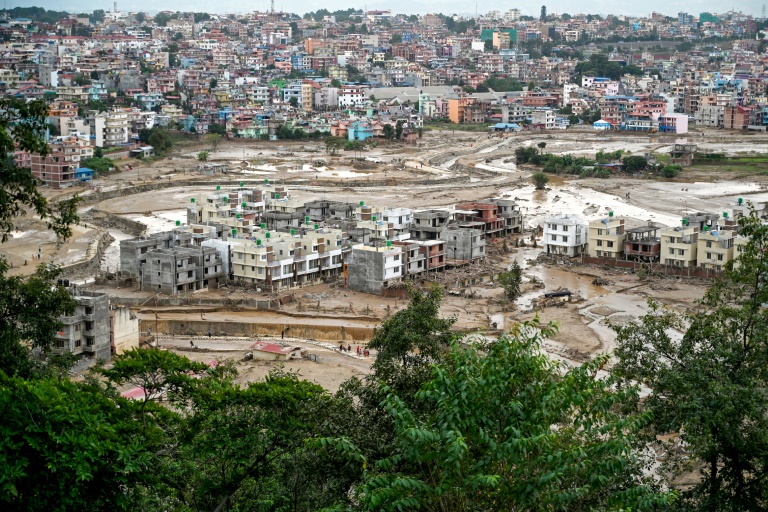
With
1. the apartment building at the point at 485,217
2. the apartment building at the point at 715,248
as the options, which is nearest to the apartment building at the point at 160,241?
the apartment building at the point at 485,217

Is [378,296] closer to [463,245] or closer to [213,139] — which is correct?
[463,245]

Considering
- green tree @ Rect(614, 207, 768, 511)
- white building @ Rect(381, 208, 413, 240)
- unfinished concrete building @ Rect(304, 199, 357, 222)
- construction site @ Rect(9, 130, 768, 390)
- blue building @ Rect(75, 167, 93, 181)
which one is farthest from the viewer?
blue building @ Rect(75, 167, 93, 181)

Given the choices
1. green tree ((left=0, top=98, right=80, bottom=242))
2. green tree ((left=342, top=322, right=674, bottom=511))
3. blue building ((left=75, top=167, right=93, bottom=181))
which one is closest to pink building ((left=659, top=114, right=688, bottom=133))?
blue building ((left=75, top=167, right=93, bottom=181))

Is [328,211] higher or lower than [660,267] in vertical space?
higher

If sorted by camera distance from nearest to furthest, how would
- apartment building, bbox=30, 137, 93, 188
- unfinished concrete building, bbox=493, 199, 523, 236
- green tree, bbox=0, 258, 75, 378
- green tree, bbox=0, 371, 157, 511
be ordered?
green tree, bbox=0, 371, 157, 511 < green tree, bbox=0, 258, 75, 378 < unfinished concrete building, bbox=493, 199, 523, 236 < apartment building, bbox=30, 137, 93, 188

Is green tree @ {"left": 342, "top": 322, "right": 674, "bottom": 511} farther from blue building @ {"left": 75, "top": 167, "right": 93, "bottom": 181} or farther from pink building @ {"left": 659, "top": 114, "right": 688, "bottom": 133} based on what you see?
pink building @ {"left": 659, "top": 114, "right": 688, "bottom": 133}

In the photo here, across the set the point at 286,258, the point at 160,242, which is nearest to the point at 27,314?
the point at 286,258

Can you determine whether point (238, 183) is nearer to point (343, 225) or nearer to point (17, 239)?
point (17, 239)
